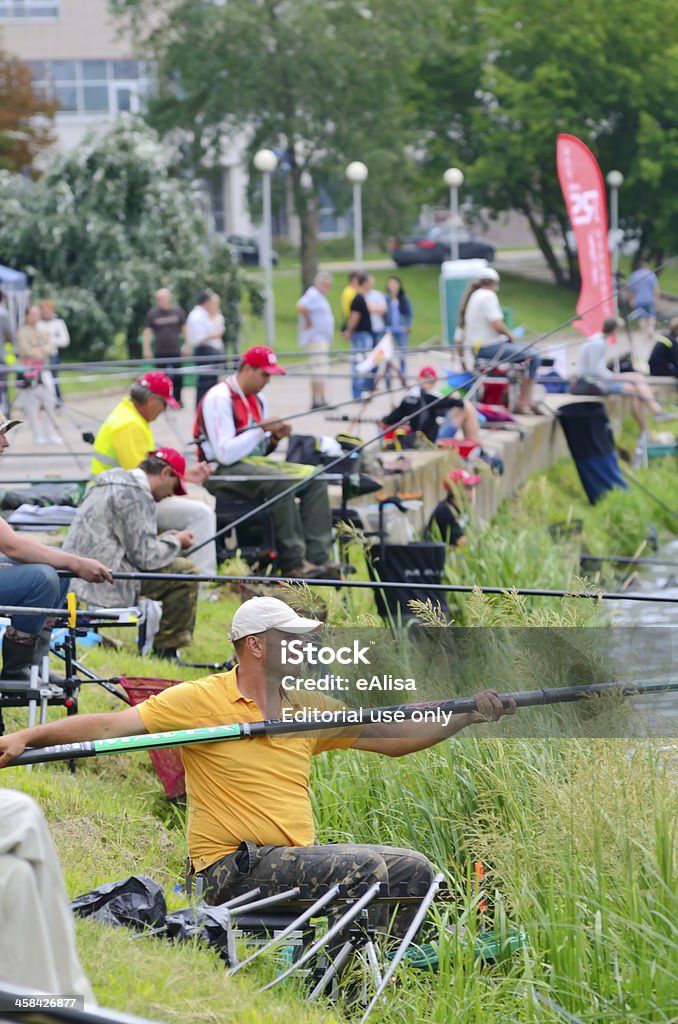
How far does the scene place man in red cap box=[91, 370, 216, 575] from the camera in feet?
27.7

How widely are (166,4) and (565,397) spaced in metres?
26.1

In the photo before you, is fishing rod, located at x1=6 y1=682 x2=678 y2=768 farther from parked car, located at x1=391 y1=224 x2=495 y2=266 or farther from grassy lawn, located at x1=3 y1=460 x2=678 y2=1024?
parked car, located at x1=391 y1=224 x2=495 y2=266

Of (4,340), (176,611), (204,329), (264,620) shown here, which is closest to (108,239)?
(204,329)

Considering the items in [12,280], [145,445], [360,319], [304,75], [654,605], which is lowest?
[654,605]

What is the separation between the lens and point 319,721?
473 centimetres

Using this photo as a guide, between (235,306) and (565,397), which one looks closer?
(565,397)

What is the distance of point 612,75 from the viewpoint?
40.1 m

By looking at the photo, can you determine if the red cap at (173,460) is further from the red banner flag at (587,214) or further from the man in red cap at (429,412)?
the red banner flag at (587,214)

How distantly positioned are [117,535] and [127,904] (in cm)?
312

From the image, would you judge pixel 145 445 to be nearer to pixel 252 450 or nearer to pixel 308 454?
pixel 252 450

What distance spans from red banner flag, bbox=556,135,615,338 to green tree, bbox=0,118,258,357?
8845mm

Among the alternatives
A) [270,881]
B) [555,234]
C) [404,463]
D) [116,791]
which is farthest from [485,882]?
[555,234]

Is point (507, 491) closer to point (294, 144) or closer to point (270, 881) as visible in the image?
point (270, 881)

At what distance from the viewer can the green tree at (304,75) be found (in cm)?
3803
